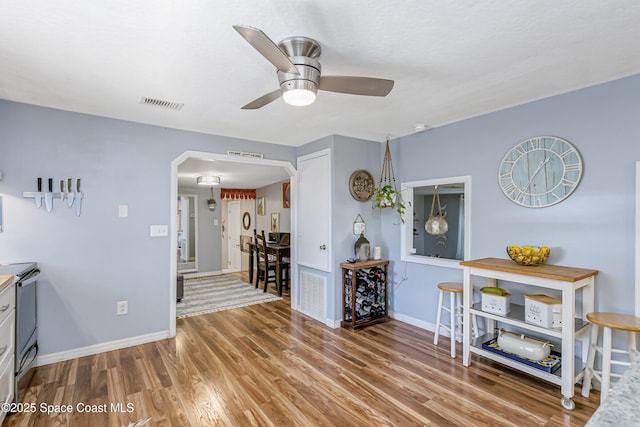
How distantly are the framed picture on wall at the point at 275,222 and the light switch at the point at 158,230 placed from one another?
11.3ft

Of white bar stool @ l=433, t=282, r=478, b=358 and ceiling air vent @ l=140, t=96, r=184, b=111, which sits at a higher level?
ceiling air vent @ l=140, t=96, r=184, b=111

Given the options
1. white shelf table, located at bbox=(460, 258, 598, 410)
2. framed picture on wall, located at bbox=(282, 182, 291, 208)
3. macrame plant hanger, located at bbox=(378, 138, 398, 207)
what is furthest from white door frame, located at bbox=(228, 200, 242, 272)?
white shelf table, located at bbox=(460, 258, 598, 410)

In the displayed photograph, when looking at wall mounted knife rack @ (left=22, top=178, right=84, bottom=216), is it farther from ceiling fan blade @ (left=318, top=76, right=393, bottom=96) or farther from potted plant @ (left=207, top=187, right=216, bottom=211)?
potted plant @ (left=207, top=187, right=216, bottom=211)

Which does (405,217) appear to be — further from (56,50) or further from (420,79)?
(56,50)

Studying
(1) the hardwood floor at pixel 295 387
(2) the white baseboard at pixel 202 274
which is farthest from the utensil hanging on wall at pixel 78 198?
(2) the white baseboard at pixel 202 274

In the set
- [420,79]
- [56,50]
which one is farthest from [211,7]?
[420,79]

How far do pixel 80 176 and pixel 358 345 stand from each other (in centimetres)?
321

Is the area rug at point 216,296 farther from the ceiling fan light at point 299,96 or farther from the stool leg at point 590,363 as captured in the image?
the stool leg at point 590,363

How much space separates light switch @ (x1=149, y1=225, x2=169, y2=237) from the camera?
11.2 feet

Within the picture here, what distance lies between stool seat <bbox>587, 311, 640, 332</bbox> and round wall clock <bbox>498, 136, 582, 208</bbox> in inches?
36.1

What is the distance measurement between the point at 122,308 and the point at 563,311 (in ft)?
12.7

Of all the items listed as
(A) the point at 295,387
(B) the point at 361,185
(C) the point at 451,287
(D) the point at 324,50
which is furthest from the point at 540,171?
(A) the point at 295,387

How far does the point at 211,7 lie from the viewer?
1520mm

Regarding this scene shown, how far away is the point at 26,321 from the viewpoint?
2643 millimetres
